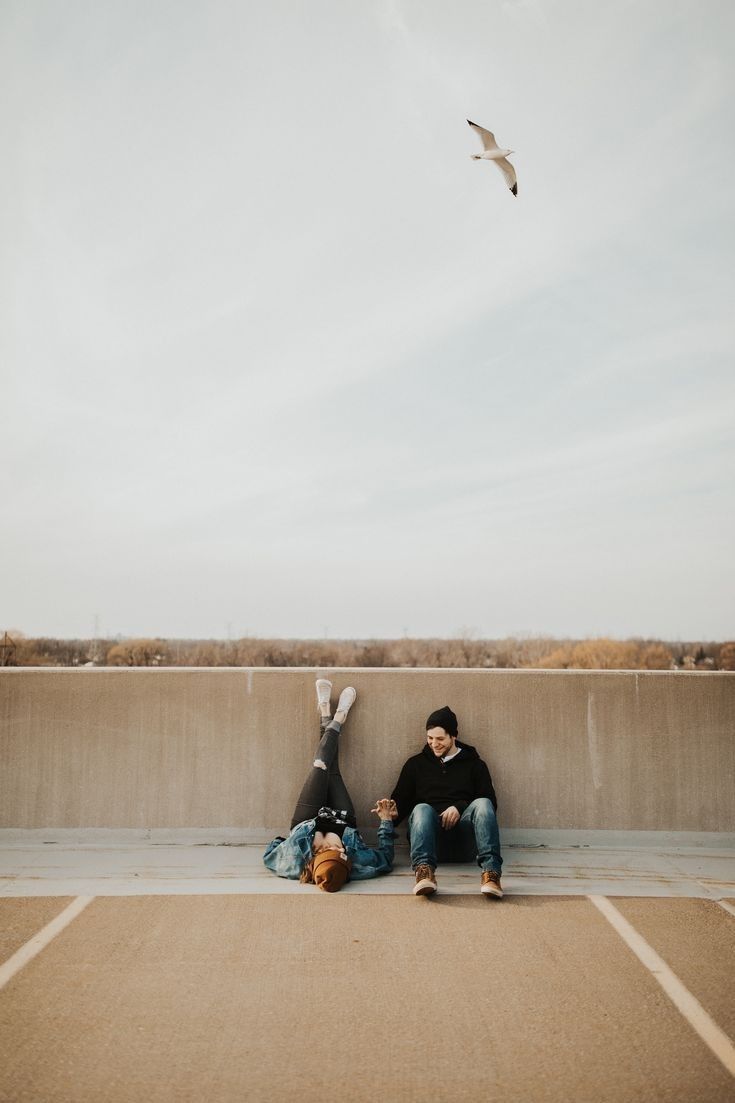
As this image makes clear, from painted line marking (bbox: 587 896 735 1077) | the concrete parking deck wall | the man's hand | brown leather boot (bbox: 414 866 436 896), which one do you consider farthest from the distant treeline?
painted line marking (bbox: 587 896 735 1077)

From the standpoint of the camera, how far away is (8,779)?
6.50 metres

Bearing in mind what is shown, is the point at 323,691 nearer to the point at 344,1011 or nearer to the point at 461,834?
the point at 461,834

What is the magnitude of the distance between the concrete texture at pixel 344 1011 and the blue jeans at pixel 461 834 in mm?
451

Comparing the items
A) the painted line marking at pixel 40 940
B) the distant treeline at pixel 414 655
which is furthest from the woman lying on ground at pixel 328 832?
the distant treeline at pixel 414 655

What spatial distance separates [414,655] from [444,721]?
38.8m

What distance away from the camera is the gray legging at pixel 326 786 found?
6145mm

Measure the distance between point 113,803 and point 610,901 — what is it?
3675 millimetres

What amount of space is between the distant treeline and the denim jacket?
28.5 metres

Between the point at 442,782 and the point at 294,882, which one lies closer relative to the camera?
the point at 294,882

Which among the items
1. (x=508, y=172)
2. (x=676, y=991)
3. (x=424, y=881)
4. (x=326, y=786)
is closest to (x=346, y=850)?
(x=326, y=786)

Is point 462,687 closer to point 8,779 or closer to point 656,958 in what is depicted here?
point 656,958

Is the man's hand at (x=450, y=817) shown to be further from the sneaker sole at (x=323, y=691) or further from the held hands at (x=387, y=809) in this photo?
the sneaker sole at (x=323, y=691)

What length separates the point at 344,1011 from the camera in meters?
3.75

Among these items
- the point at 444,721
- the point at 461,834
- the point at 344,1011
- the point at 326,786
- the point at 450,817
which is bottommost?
the point at 344,1011
